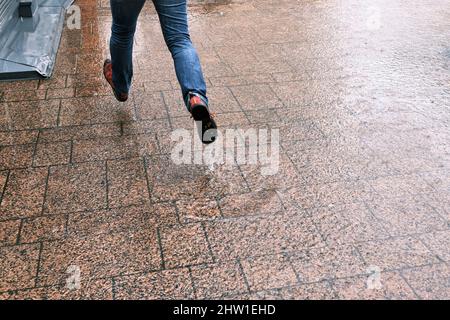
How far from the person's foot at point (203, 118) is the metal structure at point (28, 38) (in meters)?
2.31

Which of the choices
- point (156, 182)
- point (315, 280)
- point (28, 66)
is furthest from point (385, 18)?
point (315, 280)

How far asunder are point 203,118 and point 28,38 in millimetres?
3330

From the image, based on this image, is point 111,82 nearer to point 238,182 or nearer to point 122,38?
point 122,38

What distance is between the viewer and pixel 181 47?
4105mm

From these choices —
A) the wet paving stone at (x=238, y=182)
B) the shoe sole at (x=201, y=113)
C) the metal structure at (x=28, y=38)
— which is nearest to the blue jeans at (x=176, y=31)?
the shoe sole at (x=201, y=113)

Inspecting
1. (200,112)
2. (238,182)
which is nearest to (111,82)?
(200,112)

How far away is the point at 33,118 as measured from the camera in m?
4.77

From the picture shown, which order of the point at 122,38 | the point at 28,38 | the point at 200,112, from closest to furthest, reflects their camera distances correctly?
the point at 200,112 → the point at 122,38 → the point at 28,38

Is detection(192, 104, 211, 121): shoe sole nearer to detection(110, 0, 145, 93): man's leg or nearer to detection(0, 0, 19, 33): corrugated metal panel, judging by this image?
detection(110, 0, 145, 93): man's leg

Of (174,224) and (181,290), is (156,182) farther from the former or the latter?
(181,290)

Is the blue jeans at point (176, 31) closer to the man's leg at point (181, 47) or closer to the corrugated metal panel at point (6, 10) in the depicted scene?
the man's leg at point (181, 47)

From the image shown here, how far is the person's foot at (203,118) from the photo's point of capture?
12.5ft

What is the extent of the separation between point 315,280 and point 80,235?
1314 mm
